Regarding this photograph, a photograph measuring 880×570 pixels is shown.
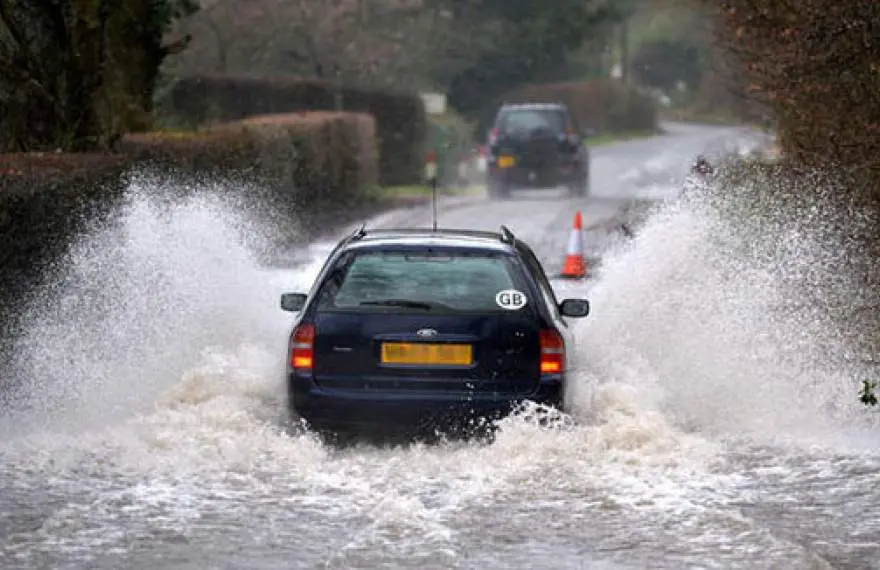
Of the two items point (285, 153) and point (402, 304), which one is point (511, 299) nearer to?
point (402, 304)

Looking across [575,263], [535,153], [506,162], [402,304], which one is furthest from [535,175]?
[402,304]

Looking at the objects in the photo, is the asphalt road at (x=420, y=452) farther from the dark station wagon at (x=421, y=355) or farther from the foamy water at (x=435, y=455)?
the dark station wagon at (x=421, y=355)

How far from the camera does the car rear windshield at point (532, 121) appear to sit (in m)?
40.9

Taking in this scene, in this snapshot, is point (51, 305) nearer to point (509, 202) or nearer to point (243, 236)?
point (243, 236)

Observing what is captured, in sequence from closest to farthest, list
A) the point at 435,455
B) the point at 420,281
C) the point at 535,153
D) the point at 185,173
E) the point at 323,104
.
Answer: the point at 435,455, the point at 420,281, the point at 185,173, the point at 535,153, the point at 323,104

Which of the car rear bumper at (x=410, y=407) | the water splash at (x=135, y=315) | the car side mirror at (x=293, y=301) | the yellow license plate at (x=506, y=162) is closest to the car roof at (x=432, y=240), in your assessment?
the car side mirror at (x=293, y=301)

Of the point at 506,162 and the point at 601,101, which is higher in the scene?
the point at 601,101

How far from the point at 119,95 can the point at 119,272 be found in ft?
31.7

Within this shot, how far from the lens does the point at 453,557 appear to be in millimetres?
8633

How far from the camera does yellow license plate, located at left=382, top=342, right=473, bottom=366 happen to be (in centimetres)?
1111

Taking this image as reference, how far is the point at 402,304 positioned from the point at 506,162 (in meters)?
29.4

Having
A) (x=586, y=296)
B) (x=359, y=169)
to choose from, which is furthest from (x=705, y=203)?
(x=359, y=169)

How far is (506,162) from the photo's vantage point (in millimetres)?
40438

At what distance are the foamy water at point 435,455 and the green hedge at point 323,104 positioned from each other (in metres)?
26.5
